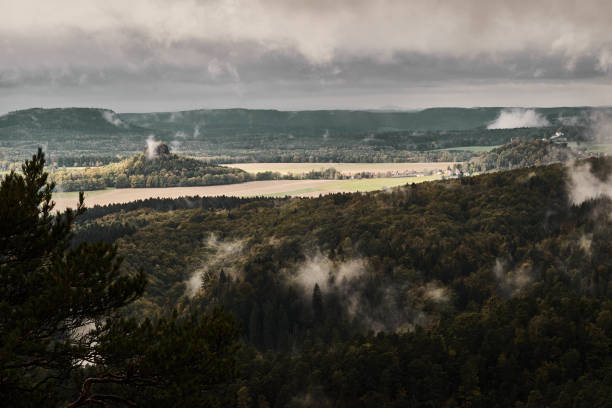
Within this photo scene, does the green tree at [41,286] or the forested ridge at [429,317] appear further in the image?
the forested ridge at [429,317]

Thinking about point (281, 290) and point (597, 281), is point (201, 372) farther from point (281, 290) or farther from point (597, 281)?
point (281, 290)

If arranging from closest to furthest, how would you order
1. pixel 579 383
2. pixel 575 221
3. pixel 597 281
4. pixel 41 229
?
pixel 41 229 < pixel 579 383 < pixel 597 281 < pixel 575 221

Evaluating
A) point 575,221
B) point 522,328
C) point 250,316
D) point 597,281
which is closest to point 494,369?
point 522,328

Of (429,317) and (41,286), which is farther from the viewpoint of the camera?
(429,317)

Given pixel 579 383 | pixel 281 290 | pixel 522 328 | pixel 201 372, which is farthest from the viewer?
pixel 281 290

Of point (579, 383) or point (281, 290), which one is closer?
point (579, 383)

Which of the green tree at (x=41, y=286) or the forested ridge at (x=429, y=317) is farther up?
the green tree at (x=41, y=286)

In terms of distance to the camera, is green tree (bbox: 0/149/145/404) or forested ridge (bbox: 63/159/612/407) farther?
forested ridge (bbox: 63/159/612/407)

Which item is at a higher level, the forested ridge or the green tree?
the green tree

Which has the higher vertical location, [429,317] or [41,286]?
[41,286]

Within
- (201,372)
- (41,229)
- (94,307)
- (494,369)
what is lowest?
(494,369)

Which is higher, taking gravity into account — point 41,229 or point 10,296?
point 41,229
